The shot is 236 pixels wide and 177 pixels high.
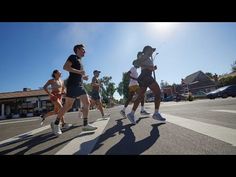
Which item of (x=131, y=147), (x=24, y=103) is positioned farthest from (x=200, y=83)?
(x=131, y=147)

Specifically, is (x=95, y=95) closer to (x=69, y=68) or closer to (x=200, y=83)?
(x=69, y=68)

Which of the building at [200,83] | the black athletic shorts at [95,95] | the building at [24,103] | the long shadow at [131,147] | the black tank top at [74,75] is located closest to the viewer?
the long shadow at [131,147]

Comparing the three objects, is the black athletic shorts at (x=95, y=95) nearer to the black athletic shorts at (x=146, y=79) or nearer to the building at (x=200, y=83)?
the black athletic shorts at (x=146, y=79)

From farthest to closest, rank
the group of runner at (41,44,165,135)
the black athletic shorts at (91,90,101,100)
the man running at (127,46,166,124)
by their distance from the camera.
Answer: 1. the black athletic shorts at (91,90,101,100)
2. the man running at (127,46,166,124)
3. the group of runner at (41,44,165,135)

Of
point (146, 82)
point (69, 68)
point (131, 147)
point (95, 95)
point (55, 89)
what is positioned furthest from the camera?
point (95, 95)

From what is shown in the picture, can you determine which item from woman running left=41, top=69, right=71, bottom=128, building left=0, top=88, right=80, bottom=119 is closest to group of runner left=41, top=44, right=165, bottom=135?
woman running left=41, top=69, right=71, bottom=128

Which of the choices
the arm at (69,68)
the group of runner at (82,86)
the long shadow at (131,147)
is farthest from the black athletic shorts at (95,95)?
the long shadow at (131,147)

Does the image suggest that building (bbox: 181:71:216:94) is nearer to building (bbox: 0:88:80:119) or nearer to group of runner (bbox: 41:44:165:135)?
building (bbox: 0:88:80:119)

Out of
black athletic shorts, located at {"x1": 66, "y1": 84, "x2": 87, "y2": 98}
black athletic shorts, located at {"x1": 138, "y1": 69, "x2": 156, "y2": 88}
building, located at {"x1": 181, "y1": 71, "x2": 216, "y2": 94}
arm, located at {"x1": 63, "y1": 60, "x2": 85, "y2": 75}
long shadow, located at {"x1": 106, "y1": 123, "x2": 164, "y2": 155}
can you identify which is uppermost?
building, located at {"x1": 181, "y1": 71, "x2": 216, "y2": 94}

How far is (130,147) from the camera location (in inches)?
105

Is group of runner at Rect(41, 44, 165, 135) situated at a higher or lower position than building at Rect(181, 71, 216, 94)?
lower

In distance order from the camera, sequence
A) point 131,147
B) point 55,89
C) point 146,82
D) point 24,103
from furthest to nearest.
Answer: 1. point 24,103
2. point 55,89
3. point 146,82
4. point 131,147
